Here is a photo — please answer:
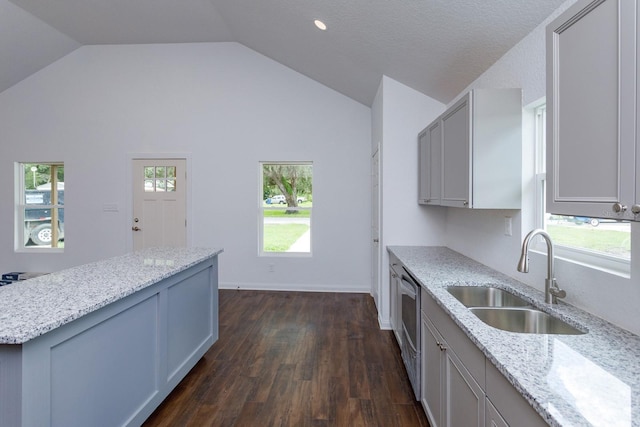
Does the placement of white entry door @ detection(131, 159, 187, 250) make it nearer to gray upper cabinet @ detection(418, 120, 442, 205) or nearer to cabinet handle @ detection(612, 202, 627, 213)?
gray upper cabinet @ detection(418, 120, 442, 205)

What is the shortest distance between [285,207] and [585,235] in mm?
3991

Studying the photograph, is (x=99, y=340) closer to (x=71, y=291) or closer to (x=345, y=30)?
(x=71, y=291)

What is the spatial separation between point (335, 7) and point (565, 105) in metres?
2.21

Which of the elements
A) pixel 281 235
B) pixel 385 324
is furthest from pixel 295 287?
pixel 385 324

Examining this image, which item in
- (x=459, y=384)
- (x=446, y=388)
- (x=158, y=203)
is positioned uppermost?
(x=158, y=203)

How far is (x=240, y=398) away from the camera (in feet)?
7.75

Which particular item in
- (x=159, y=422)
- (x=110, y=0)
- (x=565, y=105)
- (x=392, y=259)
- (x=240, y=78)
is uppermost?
(x=110, y=0)

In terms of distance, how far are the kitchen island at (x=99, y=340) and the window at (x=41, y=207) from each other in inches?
158

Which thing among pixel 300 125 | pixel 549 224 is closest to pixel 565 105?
pixel 549 224

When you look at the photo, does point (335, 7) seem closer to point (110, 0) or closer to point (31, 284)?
point (31, 284)

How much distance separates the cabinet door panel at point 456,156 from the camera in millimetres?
2228

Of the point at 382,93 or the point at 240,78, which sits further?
the point at 240,78

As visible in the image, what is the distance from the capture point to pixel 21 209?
5531mm

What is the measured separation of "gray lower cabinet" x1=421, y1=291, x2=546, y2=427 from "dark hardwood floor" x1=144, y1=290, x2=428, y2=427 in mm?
476
